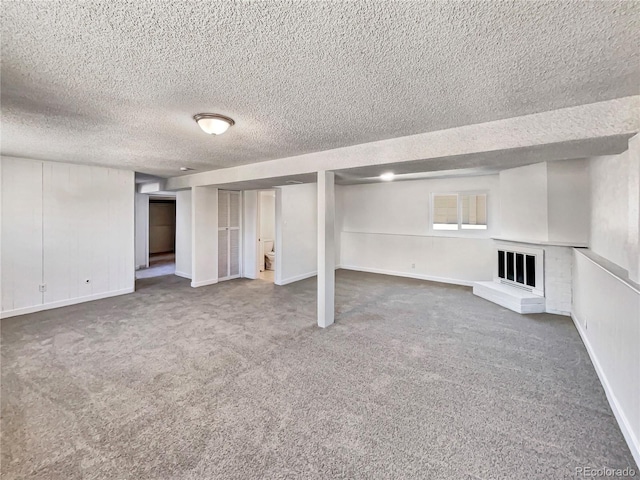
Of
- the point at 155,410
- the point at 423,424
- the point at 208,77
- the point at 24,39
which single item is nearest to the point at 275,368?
the point at 155,410

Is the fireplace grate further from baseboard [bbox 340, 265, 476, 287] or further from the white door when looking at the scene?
the white door

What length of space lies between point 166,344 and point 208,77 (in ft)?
9.46

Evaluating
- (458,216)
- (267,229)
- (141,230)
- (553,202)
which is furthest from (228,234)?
(553,202)

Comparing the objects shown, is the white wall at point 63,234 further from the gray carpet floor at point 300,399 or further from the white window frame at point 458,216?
the white window frame at point 458,216

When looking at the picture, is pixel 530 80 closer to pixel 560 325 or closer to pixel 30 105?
pixel 560 325

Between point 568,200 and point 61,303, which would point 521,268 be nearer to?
point 568,200

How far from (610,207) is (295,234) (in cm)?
509

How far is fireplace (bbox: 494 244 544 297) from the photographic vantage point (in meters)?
4.32

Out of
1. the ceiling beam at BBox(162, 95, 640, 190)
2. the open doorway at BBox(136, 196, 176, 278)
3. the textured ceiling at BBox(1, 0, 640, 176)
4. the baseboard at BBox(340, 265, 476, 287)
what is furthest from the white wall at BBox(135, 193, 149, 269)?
the ceiling beam at BBox(162, 95, 640, 190)

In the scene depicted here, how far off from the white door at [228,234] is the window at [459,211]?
4.79m

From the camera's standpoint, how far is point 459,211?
20.0ft

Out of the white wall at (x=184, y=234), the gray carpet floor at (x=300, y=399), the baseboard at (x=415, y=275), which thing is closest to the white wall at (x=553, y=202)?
the gray carpet floor at (x=300, y=399)

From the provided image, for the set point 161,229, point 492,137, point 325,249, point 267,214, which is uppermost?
point 492,137
